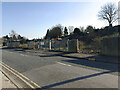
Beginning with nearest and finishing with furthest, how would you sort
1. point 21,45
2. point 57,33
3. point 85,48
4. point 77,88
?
point 77,88, point 85,48, point 21,45, point 57,33

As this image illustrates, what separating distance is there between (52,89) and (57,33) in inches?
2529

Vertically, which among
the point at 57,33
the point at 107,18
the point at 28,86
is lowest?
the point at 28,86

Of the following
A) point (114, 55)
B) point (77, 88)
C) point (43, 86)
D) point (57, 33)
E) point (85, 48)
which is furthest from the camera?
point (57, 33)

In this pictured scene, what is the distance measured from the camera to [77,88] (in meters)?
4.58

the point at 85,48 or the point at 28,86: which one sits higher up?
the point at 85,48

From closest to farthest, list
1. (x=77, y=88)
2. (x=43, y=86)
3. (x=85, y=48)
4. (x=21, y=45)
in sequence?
(x=77, y=88), (x=43, y=86), (x=85, y=48), (x=21, y=45)

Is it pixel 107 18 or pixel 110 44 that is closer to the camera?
pixel 110 44

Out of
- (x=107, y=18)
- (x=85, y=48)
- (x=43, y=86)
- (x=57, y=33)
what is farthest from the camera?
(x=57, y=33)

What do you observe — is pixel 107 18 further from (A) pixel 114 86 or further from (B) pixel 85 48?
(A) pixel 114 86

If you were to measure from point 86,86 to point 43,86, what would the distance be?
1.88 metres

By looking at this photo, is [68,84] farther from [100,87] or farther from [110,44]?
[110,44]

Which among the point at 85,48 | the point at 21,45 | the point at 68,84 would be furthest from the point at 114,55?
the point at 21,45

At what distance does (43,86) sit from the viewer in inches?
197

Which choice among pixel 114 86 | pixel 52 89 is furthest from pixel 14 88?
pixel 114 86
